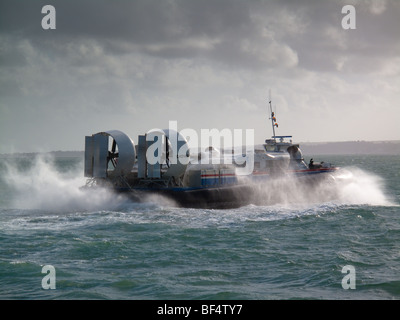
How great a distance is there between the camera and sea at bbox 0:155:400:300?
899 cm

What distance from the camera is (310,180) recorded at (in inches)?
914

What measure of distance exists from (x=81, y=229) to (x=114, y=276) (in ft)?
17.8

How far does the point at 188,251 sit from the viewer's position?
39.6 ft

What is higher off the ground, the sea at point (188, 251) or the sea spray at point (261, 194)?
the sea spray at point (261, 194)

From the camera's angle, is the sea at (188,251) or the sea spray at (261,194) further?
the sea spray at (261,194)

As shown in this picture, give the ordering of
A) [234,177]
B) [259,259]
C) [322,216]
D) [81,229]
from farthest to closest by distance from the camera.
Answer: [234,177], [322,216], [81,229], [259,259]

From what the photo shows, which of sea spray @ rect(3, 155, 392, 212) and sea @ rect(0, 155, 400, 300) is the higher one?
sea spray @ rect(3, 155, 392, 212)

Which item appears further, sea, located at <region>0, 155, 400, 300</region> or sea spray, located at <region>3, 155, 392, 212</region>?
sea spray, located at <region>3, 155, 392, 212</region>

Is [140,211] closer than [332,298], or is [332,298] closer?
[332,298]

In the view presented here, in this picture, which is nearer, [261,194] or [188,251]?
[188,251]

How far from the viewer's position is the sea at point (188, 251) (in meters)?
8.99

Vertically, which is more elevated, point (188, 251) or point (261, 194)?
point (261, 194)
